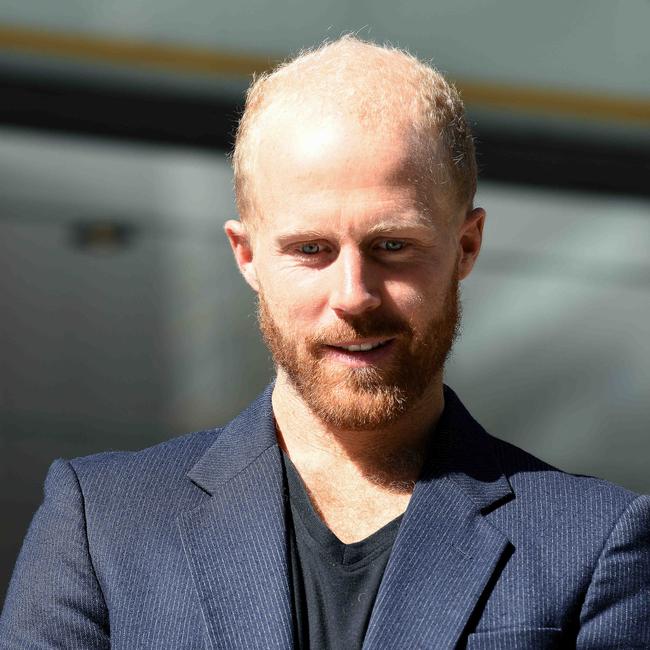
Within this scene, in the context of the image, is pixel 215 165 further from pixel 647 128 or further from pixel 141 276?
pixel 647 128

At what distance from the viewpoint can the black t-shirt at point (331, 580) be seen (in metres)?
2.07

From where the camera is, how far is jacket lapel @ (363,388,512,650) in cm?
206

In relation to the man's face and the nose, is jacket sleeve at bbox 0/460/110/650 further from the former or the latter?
the nose

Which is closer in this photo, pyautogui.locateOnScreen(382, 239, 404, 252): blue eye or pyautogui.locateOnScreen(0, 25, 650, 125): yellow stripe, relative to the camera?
pyautogui.locateOnScreen(382, 239, 404, 252): blue eye

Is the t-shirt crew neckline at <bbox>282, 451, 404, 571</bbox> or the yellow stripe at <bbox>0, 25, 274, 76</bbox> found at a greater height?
the yellow stripe at <bbox>0, 25, 274, 76</bbox>

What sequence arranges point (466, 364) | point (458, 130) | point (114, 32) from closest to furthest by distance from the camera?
point (458, 130), point (114, 32), point (466, 364)

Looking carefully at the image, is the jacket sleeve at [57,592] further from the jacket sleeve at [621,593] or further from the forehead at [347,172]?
the jacket sleeve at [621,593]

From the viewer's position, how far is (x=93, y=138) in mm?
7188

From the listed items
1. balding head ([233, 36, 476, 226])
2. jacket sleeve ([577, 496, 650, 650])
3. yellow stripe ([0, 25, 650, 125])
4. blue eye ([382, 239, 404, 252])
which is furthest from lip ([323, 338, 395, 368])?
yellow stripe ([0, 25, 650, 125])

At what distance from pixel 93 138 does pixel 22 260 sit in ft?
2.41

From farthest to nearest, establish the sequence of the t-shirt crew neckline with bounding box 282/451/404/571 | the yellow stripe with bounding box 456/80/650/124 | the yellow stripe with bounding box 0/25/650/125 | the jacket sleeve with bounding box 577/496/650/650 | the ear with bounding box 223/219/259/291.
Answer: the yellow stripe with bounding box 456/80/650/124 < the yellow stripe with bounding box 0/25/650/125 < the ear with bounding box 223/219/259/291 < the t-shirt crew neckline with bounding box 282/451/404/571 < the jacket sleeve with bounding box 577/496/650/650

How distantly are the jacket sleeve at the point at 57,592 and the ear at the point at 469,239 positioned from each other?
2.30 feet

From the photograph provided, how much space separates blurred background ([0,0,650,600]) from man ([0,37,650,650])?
16.2 feet

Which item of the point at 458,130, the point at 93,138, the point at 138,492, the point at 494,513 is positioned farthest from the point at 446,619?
the point at 93,138
